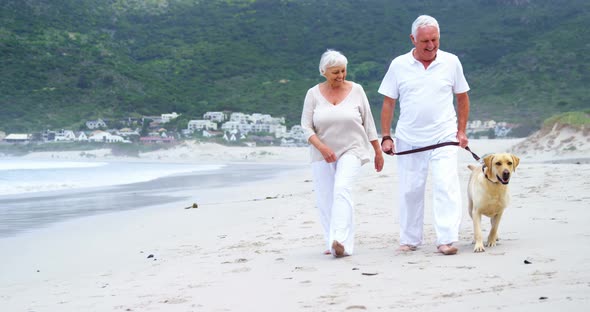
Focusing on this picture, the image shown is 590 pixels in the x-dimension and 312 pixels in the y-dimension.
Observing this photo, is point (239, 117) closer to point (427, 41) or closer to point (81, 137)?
point (81, 137)

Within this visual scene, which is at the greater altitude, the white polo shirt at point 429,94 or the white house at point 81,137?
the white polo shirt at point 429,94

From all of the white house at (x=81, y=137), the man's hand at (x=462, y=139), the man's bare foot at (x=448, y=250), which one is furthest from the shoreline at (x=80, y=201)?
the white house at (x=81, y=137)

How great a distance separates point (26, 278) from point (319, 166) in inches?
91.4

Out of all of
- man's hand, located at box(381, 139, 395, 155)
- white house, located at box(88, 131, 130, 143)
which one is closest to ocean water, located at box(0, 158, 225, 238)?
man's hand, located at box(381, 139, 395, 155)

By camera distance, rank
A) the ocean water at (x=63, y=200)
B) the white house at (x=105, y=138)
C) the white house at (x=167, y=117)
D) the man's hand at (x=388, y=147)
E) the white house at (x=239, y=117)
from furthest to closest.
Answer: the white house at (x=167, y=117) → the white house at (x=239, y=117) → the white house at (x=105, y=138) → the ocean water at (x=63, y=200) → the man's hand at (x=388, y=147)

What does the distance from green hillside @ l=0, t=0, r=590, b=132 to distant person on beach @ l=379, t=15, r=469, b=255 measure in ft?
152

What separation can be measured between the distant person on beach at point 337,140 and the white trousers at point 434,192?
29 cm

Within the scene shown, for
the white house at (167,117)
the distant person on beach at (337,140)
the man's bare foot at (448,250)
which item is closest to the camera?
the man's bare foot at (448,250)

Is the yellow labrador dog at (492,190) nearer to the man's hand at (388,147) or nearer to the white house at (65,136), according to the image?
the man's hand at (388,147)

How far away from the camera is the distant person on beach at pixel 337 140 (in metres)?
5.26

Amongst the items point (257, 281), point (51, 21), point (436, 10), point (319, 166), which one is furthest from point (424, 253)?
point (51, 21)

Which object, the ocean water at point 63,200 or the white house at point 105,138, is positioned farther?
the white house at point 105,138

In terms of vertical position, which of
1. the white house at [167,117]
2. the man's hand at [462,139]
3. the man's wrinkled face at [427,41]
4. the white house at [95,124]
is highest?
the man's wrinkled face at [427,41]

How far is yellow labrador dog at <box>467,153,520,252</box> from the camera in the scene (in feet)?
16.5
